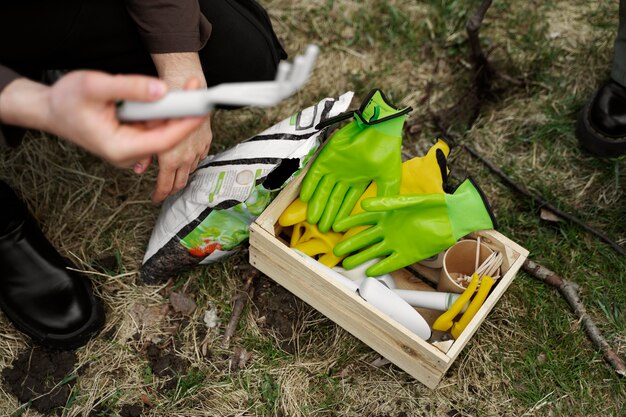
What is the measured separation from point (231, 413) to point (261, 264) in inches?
15.6

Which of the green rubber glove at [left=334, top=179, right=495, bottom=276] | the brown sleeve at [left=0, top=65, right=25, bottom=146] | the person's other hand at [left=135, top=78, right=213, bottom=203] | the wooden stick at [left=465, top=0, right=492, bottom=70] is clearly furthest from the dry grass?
the brown sleeve at [left=0, top=65, right=25, bottom=146]

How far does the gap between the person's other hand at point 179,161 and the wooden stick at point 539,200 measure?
963 millimetres

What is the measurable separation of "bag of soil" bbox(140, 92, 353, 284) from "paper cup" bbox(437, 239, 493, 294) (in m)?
0.46


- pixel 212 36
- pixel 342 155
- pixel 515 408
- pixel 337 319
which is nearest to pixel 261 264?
pixel 337 319

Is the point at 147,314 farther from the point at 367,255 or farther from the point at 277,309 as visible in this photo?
the point at 367,255

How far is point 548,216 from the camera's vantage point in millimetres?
1895

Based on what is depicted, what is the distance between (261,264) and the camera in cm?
167

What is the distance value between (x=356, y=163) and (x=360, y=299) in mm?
360

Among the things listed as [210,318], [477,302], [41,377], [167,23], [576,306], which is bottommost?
[41,377]

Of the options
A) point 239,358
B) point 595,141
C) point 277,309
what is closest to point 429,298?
point 277,309

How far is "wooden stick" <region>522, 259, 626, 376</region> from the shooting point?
1.65m

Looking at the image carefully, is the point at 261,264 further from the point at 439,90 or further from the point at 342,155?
the point at 439,90

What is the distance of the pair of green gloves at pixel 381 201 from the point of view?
1517 mm

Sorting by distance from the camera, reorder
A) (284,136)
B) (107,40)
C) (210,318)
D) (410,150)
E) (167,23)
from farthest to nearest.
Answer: (410,150) → (210,318) → (284,136) → (107,40) → (167,23)
